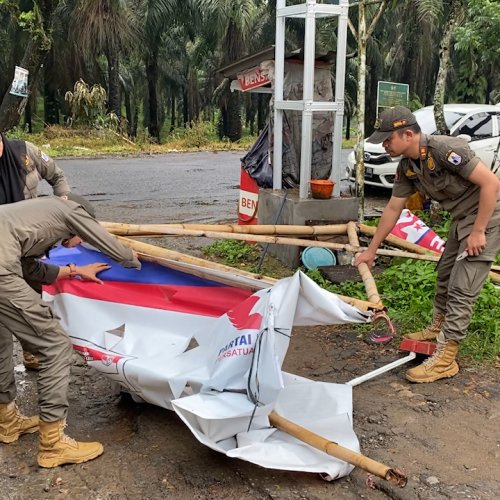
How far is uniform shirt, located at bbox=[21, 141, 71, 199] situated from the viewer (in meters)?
3.88

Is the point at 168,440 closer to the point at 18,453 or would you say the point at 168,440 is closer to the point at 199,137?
the point at 18,453

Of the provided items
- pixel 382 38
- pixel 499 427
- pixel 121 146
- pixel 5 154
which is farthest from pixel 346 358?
pixel 382 38

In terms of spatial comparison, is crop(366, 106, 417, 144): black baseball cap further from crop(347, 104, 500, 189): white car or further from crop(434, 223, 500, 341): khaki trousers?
crop(347, 104, 500, 189): white car

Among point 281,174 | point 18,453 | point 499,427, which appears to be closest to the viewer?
point 18,453

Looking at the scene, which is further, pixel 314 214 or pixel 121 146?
pixel 121 146

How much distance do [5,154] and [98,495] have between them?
1.93 metres

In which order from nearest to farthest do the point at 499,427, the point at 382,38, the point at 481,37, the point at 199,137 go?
1. the point at 499,427
2. the point at 481,37
3. the point at 199,137
4. the point at 382,38

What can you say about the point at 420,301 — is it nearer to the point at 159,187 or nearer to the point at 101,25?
the point at 159,187

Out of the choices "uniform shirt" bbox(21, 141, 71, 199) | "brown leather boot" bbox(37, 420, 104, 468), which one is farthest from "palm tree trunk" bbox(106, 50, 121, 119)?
"brown leather boot" bbox(37, 420, 104, 468)

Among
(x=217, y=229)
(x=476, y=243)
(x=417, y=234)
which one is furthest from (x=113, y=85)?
(x=476, y=243)

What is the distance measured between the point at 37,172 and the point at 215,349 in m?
1.82

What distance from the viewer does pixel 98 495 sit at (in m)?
3.03

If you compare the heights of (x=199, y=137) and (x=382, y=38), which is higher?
(x=382, y=38)

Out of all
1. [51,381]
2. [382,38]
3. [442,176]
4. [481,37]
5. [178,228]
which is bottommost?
[51,381]
